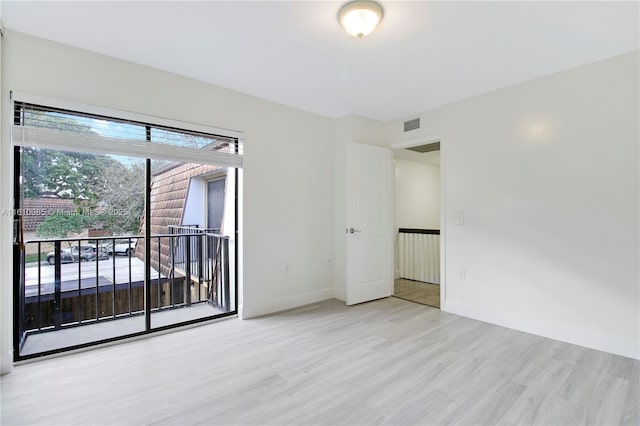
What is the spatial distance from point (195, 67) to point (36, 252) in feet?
6.84

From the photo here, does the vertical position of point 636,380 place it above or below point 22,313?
below

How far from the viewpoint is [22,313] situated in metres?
2.40

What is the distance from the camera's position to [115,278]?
10.4 ft

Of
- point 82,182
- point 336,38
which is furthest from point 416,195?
point 82,182

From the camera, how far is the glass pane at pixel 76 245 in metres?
2.42

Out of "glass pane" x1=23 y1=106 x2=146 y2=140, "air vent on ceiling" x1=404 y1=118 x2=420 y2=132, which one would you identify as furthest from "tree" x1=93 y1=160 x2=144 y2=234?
"air vent on ceiling" x1=404 y1=118 x2=420 y2=132

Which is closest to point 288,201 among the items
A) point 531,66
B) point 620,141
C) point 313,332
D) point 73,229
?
point 313,332

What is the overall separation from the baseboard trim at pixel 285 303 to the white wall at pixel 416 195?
7.33ft

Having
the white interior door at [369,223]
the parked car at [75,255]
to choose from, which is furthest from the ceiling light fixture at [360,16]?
the parked car at [75,255]

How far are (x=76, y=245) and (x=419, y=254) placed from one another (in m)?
4.68

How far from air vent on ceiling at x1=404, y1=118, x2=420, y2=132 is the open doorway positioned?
522 millimetres

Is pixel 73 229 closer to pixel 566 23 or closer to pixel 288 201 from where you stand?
pixel 288 201

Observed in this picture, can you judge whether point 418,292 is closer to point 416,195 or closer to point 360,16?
point 416,195

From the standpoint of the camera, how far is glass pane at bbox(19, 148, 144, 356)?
2.42m
